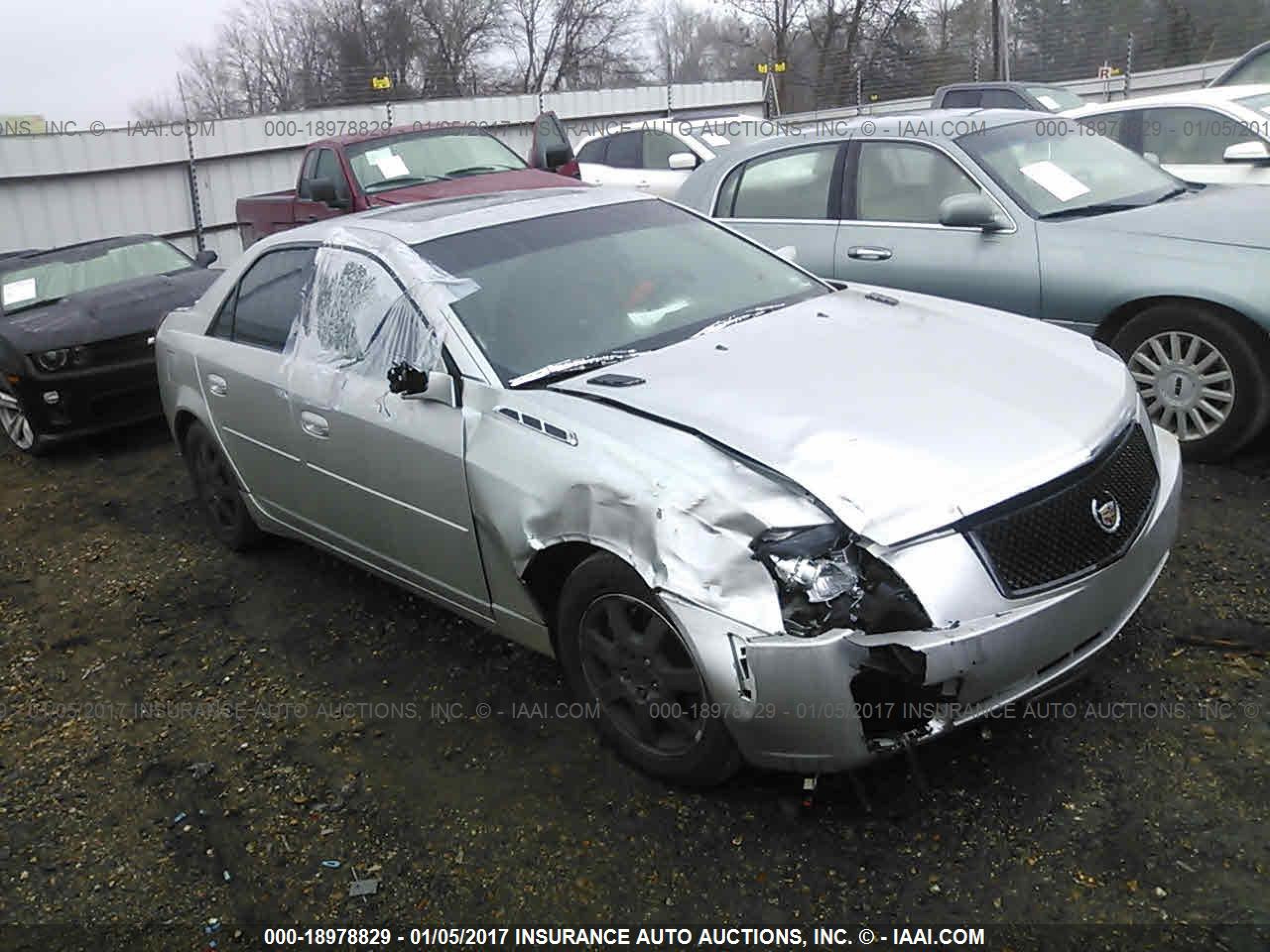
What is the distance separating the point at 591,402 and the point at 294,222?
24.5 feet

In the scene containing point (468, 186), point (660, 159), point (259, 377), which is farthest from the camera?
point (660, 159)

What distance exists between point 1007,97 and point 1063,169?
29.9 feet

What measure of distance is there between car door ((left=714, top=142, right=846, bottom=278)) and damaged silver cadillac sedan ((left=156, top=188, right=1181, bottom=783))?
1.76m

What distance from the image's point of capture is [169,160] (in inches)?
587

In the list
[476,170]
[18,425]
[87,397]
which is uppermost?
[476,170]

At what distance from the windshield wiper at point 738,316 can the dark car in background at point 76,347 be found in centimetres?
504

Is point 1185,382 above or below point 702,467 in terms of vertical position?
below

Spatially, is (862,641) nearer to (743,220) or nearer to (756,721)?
(756,721)

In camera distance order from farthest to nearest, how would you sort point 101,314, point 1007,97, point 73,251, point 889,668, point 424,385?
point 1007,97, point 73,251, point 101,314, point 424,385, point 889,668

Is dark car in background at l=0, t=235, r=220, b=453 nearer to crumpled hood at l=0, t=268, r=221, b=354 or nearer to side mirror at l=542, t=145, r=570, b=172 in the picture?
crumpled hood at l=0, t=268, r=221, b=354

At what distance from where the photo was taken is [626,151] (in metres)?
12.8

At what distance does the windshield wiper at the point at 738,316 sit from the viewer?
11.9 ft

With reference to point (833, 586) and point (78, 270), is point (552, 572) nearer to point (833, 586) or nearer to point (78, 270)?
point (833, 586)

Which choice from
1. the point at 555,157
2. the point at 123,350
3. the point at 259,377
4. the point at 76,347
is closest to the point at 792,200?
the point at 259,377
